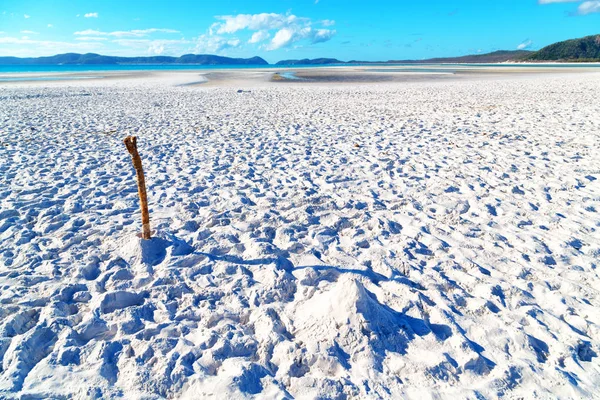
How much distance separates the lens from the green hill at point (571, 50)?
140750mm

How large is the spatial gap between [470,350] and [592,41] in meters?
204

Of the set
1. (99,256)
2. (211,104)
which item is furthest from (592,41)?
(99,256)

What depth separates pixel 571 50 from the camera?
14575cm

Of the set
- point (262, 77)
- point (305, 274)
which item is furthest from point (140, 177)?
point (262, 77)

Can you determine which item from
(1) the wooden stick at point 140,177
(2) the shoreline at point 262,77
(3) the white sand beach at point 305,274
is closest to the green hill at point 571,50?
(2) the shoreline at point 262,77

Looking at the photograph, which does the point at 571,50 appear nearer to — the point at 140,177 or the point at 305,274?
the point at 305,274

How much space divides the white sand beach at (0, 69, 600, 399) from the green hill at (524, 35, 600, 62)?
548 feet

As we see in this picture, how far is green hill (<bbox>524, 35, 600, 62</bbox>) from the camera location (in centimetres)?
14075

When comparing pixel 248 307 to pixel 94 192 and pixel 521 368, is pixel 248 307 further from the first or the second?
pixel 94 192

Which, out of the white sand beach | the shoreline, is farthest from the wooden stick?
the shoreline

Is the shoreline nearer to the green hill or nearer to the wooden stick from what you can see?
the wooden stick

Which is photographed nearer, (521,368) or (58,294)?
→ (521,368)

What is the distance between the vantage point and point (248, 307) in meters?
3.26

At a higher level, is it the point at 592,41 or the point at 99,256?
the point at 592,41
